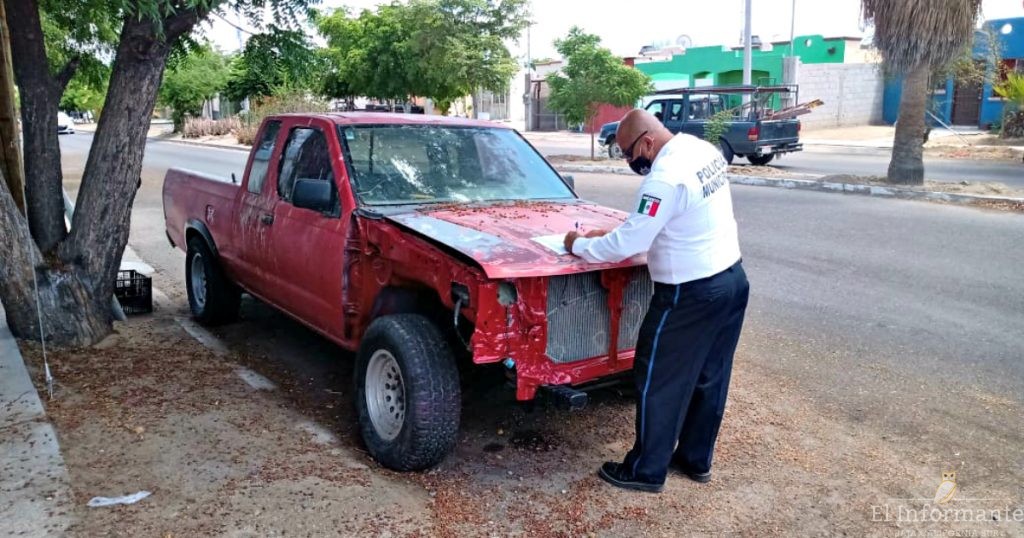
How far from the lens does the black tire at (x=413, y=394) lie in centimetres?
392

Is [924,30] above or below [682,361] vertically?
above

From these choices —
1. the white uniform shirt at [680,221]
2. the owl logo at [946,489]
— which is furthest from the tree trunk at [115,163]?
the owl logo at [946,489]

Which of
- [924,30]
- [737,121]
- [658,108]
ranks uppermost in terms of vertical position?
[924,30]

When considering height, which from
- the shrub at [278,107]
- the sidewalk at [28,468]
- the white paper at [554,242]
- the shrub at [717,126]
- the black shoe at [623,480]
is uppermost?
the shrub at [278,107]

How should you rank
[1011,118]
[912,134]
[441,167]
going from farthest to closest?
[1011,118] < [912,134] < [441,167]

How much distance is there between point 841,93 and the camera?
38094mm

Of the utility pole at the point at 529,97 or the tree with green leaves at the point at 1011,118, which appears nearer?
the tree with green leaves at the point at 1011,118

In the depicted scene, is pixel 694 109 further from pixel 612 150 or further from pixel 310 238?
pixel 310 238

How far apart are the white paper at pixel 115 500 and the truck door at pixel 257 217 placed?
6.93ft

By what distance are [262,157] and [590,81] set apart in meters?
17.9

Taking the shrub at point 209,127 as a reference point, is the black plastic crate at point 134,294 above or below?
below

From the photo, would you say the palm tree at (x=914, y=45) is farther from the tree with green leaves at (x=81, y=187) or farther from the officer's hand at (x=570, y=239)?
the officer's hand at (x=570, y=239)

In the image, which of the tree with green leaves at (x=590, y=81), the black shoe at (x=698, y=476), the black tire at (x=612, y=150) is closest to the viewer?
the black shoe at (x=698, y=476)

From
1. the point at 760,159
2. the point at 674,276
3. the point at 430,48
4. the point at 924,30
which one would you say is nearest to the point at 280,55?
the point at 674,276
